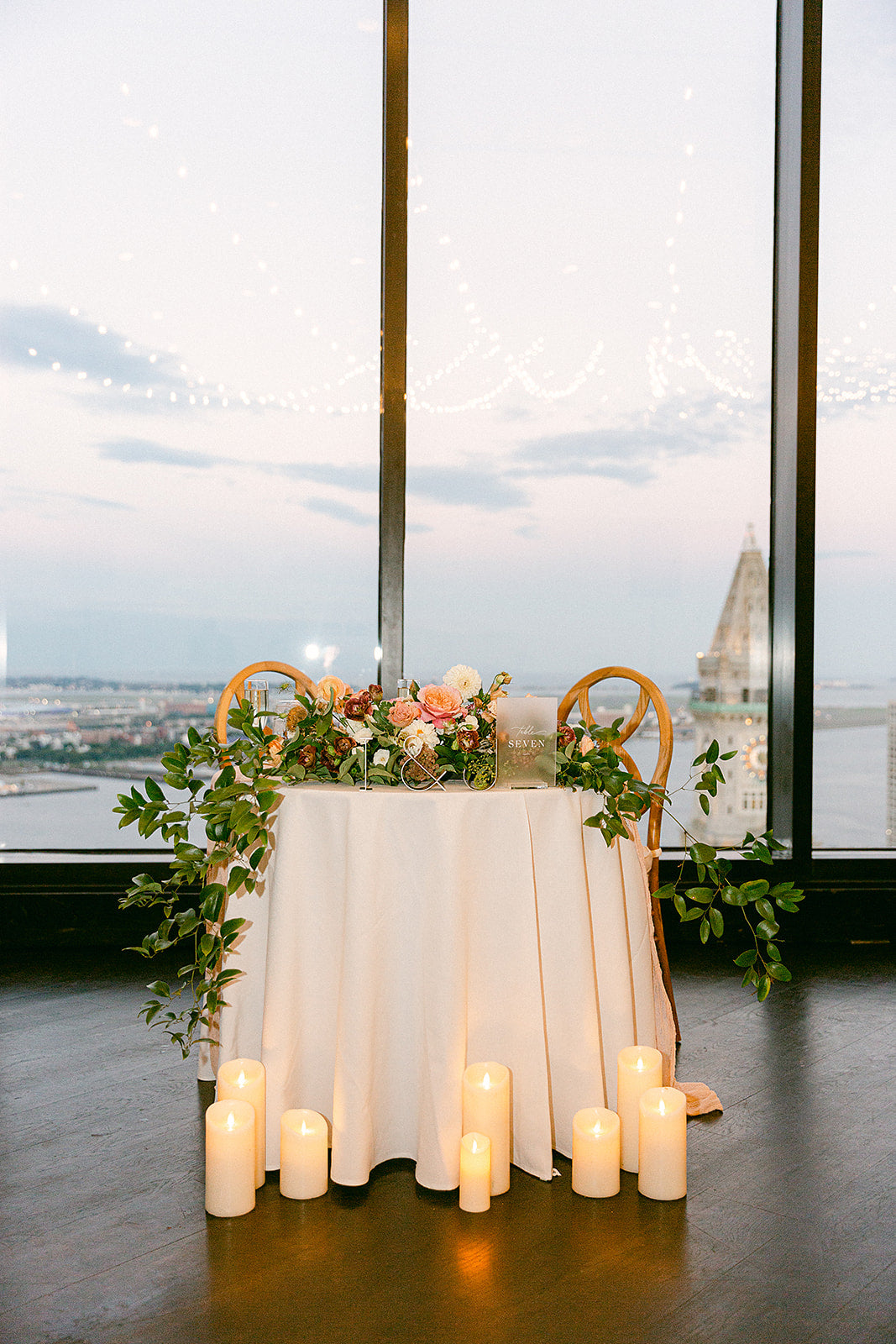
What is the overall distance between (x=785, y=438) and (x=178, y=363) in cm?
225

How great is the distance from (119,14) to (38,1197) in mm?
3762

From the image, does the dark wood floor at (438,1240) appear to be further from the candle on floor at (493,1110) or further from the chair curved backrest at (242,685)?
the chair curved backrest at (242,685)

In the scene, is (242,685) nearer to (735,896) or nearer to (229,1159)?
(229,1159)

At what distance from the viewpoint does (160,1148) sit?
2.03m

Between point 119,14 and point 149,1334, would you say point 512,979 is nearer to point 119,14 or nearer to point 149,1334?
point 149,1334

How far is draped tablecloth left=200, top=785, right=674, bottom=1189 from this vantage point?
1.82m

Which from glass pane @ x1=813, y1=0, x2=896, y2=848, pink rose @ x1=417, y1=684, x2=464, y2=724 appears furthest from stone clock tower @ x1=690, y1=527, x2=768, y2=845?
pink rose @ x1=417, y1=684, x2=464, y2=724

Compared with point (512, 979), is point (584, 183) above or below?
→ above

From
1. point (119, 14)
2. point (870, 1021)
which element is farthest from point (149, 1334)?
point (119, 14)

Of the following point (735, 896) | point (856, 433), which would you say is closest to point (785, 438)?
point (856, 433)

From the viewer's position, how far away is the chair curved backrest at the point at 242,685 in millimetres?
2652

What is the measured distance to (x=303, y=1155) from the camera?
180cm

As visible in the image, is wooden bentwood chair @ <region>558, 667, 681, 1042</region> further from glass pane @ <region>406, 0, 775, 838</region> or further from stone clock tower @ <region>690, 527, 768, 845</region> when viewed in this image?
stone clock tower @ <region>690, 527, 768, 845</region>

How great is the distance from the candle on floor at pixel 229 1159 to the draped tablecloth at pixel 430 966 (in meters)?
0.13
